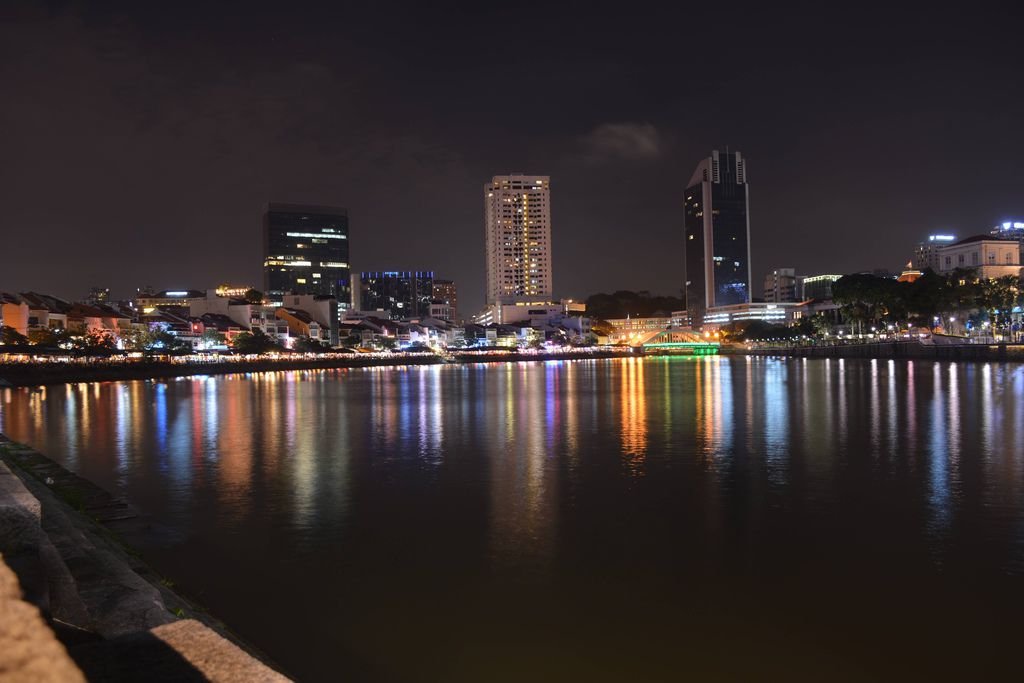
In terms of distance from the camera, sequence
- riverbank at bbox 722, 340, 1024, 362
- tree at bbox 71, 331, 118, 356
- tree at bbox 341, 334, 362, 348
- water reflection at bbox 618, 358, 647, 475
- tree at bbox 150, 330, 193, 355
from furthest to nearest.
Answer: tree at bbox 341, 334, 362, 348
tree at bbox 150, 330, 193, 355
tree at bbox 71, 331, 118, 356
riverbank at bbox 722, 340, 1024, 362
water reflection at bbox 618, 358, 647, 475

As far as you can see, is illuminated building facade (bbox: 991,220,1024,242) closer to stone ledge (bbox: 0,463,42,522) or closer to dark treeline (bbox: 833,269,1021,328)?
dark treeline (bbox: 833,269,1021,328)

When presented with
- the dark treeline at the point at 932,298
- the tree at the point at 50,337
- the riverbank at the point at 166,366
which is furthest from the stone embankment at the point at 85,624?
the dark treeline at the point at 932,298

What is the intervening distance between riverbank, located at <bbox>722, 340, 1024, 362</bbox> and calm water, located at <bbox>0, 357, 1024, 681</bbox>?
5457 centimetres

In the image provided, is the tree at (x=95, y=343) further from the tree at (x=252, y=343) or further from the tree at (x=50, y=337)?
the tree at (x=252, y=343)

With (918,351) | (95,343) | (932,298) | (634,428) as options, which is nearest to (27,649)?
(634,428)

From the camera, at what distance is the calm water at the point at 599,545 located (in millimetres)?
7445

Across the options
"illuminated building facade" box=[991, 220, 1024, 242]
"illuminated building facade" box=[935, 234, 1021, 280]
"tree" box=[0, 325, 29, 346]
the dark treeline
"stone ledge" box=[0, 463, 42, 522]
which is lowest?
"stone ledge" box=[0, 463, 42, 522]

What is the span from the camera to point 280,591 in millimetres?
9070

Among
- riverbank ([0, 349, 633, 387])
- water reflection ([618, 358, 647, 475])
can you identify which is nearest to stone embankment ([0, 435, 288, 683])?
water reflection ([618, 358, 647, 475])

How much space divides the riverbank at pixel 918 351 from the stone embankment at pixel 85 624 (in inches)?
3056

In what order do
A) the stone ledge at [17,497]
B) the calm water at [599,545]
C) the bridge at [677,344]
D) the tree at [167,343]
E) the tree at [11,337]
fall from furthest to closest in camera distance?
1. the bridge at [677,344]
2. the tree at [167,343]
3. the tree at [11,337]
4. the calm water at [599,545]
5. the stone ledge at [17,497]

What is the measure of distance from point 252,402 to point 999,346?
66.8m

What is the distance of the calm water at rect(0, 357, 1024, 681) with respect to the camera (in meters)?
7.45

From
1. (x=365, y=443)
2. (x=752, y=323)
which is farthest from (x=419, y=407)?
(x=752, y=323)
